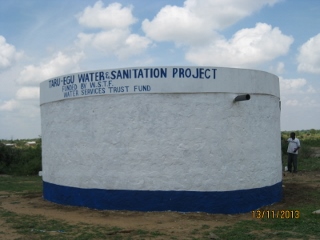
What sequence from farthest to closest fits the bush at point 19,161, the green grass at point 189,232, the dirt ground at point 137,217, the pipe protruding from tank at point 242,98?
the bush at point 19,161 → the pipe protruding from tank at point 242,98 → the dirt ground at point 137,217 → the green grass at point 189,232

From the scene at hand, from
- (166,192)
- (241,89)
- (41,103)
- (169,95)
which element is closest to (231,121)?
(241,89)

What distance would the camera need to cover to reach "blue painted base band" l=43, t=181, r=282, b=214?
32.9 ft

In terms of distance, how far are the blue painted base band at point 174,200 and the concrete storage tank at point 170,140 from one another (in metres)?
0.02

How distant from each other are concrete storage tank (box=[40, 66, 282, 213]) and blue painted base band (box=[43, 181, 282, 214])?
0.02 meters

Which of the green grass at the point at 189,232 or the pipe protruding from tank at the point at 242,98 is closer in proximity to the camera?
the green grass at the point at 189,232

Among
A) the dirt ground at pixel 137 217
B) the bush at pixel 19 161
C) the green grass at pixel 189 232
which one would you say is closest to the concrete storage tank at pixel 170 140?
the dirt ground at pixel 137 217

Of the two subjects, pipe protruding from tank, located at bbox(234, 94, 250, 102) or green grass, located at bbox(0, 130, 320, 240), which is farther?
pipe protruding from tank, located at bbox(234, 94, 250, 102)

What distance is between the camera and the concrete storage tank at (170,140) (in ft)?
32.9

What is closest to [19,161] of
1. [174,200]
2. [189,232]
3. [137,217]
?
[137,217]

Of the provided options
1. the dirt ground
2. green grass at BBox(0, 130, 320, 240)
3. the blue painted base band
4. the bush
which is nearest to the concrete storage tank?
the blue painted base band
